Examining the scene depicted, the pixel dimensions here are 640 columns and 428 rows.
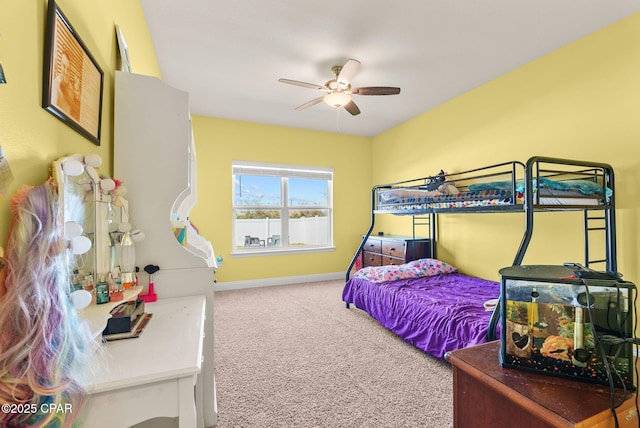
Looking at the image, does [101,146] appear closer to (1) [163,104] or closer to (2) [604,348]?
(1) [163,104]

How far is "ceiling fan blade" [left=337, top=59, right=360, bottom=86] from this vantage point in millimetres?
2451

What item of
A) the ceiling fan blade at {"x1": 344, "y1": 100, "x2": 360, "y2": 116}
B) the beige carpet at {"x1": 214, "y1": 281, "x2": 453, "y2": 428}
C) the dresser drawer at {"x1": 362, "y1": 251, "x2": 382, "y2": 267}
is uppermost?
the ceiling fan blade at {"x1": 344, "y1": 100, "x2": 360, "y2": 116}

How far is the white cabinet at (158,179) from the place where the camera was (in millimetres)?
1486

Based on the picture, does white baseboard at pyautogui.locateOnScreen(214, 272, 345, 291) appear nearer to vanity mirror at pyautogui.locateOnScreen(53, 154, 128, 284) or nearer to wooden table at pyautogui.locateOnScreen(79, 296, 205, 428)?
vanity mirror at pyautogui.locateOnScreen(53, 154, 128, 284)

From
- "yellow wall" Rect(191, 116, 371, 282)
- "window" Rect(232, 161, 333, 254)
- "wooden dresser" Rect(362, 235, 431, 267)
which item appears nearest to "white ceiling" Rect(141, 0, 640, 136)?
"yellow wall" Rect(191, 116, 371, 282)

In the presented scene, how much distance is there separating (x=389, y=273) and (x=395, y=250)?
Result: 3.33ft

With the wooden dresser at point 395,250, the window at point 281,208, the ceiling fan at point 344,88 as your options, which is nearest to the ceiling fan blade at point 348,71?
the ceiling fan at point 344,88

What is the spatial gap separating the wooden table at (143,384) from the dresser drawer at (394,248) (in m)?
3.33

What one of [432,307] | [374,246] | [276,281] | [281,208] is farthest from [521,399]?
[281,208]

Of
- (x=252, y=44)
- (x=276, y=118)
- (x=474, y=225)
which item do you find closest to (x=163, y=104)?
(x=252, y=44)

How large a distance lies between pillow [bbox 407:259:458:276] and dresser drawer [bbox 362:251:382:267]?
0.92 meters

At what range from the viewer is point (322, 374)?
6.57 ft

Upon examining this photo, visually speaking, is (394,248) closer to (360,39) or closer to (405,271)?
(405,271)

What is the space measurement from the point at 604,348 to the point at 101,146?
2.05 m
